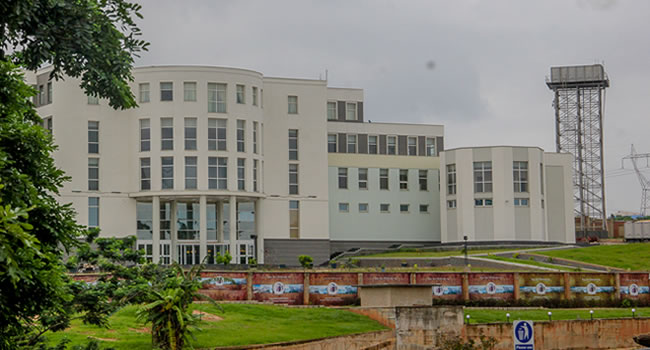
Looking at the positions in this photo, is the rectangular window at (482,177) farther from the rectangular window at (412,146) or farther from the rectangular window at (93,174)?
the rectangular window at (93,174)

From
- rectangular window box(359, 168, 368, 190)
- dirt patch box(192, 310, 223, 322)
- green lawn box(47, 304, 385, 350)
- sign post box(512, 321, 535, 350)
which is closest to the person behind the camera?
sign post box(512, 321, 535, 350)

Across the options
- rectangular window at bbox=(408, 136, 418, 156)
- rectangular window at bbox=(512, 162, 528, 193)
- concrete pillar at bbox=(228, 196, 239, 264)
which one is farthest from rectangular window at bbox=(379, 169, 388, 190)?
concrete pillar at bbox=(228, 196, 239, 264)

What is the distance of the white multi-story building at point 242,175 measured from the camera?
228ft

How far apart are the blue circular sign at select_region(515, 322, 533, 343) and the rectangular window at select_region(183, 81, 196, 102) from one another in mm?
55741

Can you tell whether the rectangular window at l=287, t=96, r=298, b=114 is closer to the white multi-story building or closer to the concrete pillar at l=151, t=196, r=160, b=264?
the white multi-story building

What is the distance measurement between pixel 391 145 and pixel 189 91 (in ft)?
73.0

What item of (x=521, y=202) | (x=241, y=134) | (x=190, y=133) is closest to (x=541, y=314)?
(x=241, y=134)

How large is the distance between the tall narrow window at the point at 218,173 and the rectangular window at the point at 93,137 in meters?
8.62

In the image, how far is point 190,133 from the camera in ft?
228

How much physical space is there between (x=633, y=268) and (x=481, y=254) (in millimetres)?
11232

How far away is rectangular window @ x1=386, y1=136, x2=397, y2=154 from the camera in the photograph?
8512cm

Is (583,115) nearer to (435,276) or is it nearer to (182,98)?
(182,98)

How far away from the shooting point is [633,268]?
64188mm

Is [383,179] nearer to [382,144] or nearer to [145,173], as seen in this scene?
[382,144]
